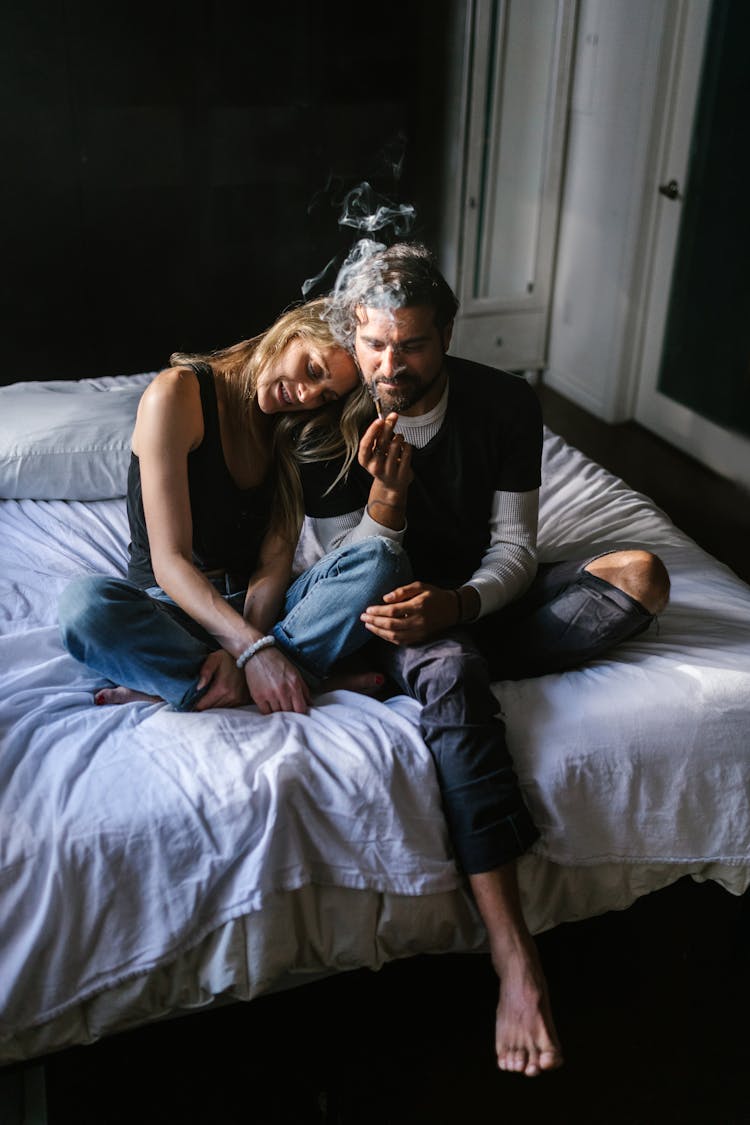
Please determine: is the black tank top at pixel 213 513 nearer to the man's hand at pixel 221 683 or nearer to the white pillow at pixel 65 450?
the man's hand at pixel 221 683

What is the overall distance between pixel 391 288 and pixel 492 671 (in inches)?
24.8

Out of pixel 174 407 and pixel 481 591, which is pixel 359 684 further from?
pixel 174 407

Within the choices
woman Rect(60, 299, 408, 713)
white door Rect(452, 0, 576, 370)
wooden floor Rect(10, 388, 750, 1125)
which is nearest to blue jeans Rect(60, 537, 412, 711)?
woman Rect(60, 299, 408, 713)

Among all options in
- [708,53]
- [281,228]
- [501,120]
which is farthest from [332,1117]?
[501,120]

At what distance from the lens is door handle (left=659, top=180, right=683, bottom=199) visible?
144 inches

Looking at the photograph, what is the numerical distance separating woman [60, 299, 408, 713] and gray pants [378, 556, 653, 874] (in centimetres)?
15

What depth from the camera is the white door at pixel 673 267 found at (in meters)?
3.49

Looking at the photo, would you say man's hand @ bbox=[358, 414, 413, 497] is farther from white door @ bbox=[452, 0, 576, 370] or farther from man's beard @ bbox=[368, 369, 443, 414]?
white door @ bbox=[452, 0, 576, 370]

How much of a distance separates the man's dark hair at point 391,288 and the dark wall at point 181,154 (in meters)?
2.05

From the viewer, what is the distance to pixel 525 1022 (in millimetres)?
1415

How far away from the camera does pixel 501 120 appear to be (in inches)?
157


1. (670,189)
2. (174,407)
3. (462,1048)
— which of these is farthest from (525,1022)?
(670,189)

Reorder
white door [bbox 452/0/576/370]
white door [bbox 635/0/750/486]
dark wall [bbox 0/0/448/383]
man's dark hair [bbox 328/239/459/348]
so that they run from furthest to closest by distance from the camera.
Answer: white door [bbox 452/0/576/370] → white door [bbox 635/0/750/486] → dark wall [bbox 0/0/448/383] → man's dark hair [bbox 328/239/459/348]

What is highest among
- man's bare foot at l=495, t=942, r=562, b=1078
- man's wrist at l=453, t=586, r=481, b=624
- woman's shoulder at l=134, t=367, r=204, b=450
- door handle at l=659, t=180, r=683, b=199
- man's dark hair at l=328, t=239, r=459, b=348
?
man's dark hair at l=328, t=239, r=459, b=348
